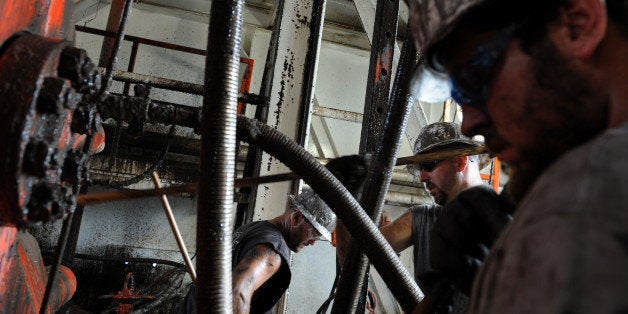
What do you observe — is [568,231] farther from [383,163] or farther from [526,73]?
[383,163]

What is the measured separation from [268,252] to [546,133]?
1845mm

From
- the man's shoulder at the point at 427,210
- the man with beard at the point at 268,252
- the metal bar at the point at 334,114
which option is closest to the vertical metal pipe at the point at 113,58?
the man with beard at the point at 268,252

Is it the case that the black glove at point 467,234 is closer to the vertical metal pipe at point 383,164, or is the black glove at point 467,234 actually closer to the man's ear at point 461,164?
the vertical metal pipe at point 383,164

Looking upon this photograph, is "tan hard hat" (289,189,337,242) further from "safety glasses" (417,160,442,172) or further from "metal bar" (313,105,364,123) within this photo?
"metal bar" (313,105,364,123)


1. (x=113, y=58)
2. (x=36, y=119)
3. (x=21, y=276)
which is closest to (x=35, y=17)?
(x=36, y=119)

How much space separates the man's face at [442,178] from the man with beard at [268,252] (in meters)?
0.68

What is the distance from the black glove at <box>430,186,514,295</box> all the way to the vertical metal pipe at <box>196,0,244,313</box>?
0.43 m

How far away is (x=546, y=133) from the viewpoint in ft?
1.99

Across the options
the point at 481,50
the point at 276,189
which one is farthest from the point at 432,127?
the point at 481,50

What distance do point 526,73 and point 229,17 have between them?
0.53 m

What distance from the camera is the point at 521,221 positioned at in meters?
0.41

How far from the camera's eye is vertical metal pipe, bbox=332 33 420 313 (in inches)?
52.3

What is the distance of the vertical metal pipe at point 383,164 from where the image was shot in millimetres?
1329

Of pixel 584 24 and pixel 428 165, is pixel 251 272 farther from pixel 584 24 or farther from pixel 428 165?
pixel 584 24
